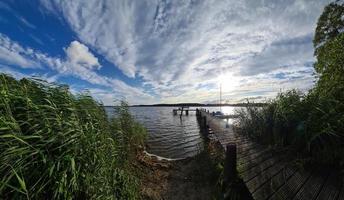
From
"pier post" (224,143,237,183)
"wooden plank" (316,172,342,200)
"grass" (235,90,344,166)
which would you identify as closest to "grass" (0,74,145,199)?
"pier post" (224,143,237,183)

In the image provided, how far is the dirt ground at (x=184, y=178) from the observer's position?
5243mm

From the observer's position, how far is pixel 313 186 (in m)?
3.12

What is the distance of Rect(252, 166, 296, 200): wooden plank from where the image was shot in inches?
118

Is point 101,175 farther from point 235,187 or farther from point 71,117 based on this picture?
point 235,187

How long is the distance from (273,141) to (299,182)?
2746 mm

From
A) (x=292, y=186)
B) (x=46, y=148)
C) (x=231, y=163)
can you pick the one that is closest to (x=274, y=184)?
(x=292, y=186)

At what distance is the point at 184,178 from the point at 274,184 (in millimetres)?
3836

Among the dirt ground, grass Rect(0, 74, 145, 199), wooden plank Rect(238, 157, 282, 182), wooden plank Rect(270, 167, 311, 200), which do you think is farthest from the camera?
the dirt ground

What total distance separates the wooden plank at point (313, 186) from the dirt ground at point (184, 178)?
225cm

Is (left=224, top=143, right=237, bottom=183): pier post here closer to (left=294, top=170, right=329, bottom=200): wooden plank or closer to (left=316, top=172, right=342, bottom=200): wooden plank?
(left=294, top=170, right=329, bottom=200): wooden plank

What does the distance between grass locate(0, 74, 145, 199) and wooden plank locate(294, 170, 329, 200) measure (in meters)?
3.55

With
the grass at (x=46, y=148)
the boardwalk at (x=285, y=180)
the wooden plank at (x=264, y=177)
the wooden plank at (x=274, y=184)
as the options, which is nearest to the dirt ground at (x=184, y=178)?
the boardwalk at (x=285, y=180)

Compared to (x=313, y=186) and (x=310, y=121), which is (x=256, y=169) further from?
(x=310, y=121)

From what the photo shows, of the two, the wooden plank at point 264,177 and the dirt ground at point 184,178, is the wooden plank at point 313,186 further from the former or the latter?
the dirt ground at point 184,178
